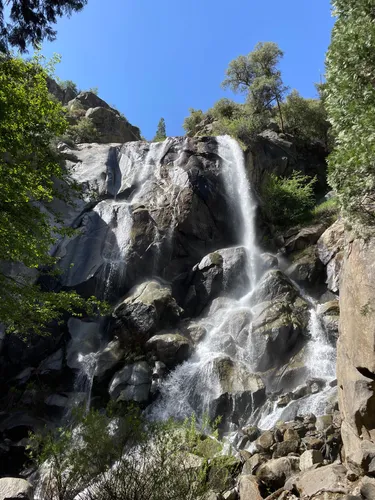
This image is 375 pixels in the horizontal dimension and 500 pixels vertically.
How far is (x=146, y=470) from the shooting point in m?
5.93

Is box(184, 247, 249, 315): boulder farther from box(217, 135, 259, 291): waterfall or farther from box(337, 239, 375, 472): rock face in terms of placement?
box(337, 239, 375, 472): rock face

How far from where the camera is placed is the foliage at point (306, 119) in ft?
98.7

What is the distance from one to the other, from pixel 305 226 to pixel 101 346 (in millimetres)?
12429

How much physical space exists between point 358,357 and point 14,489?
293 inches

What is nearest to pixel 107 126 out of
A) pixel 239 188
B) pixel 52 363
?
pixel 239 188

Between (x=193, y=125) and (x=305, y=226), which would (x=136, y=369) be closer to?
(x=305, y=226)

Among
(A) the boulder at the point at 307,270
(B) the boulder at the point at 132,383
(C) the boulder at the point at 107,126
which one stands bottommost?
(B) the boulder at the point at 132,383

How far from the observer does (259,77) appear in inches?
1277

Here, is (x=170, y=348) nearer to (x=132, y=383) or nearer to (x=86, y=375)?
(x=132, y=383)

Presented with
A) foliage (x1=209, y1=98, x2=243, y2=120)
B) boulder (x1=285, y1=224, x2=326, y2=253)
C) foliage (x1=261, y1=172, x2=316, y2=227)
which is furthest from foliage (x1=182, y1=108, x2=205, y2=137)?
boulder (x1=285, y1=224, x2=326, y2=253)

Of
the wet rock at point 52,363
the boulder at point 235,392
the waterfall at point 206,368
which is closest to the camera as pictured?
the boulder at point 235,392

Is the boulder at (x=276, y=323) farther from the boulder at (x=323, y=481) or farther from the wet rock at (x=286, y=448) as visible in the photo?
the boulder at (x=323, y=481)

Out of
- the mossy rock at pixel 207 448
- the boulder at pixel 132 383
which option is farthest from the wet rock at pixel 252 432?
the boulder at pixel 132 383

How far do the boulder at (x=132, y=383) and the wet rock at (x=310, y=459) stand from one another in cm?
755
